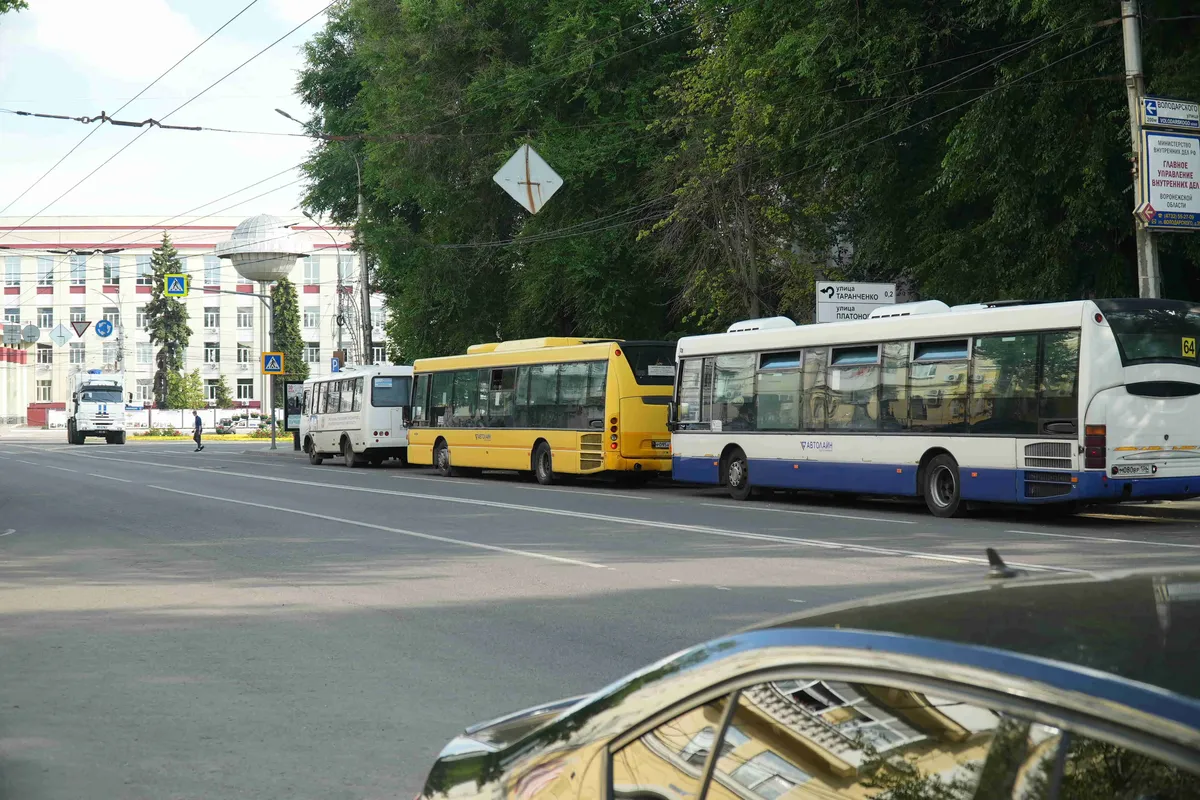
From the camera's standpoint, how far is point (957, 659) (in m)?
2.09

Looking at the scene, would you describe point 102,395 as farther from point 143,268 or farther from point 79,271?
point 79,271

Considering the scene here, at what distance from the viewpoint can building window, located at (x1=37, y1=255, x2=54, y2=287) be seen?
115875mm

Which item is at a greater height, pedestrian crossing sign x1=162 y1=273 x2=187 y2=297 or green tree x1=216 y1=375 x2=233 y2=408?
pedestrian crossing sign x1=162 y1=273 x2=187 y2=297

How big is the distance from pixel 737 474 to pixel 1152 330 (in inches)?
313

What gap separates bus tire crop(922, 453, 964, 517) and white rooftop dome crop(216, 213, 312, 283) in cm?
6525

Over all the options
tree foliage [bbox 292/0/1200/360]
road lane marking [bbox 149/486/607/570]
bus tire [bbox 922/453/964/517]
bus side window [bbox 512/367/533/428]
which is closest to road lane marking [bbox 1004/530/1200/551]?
bus tire [bbox 922/453/964/517]

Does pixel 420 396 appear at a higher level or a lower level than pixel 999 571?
higher

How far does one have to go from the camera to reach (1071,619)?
2232mm

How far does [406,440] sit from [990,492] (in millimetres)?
23966

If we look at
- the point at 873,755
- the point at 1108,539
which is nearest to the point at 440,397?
the point at 1108,539

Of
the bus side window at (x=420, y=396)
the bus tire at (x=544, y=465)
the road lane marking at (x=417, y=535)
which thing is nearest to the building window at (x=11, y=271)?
the bus side window at (x=420, y=396)

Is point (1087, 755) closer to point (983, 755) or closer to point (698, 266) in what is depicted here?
point (983, 755)

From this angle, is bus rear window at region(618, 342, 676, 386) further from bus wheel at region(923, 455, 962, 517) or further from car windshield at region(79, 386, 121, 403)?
car windshield at region(79, 386, 121, 403)

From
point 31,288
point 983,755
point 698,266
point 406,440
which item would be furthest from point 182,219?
point 983,755
